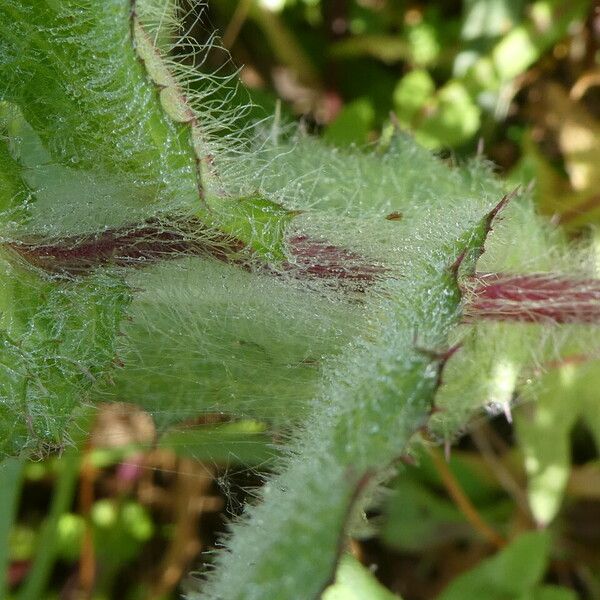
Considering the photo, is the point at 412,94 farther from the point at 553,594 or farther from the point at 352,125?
the point at 553,594

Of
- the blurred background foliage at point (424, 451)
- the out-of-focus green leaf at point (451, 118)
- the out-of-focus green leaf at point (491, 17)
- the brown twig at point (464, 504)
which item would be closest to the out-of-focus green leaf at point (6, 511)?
the blurred background foliage at point (424, 451)

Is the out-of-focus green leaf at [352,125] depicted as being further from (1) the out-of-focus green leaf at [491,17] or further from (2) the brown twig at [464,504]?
(2) the brown twig at [464,504]

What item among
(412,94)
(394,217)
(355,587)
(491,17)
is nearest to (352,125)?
(412,94)

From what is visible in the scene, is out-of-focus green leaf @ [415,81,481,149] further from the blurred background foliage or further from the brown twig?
the brown twig

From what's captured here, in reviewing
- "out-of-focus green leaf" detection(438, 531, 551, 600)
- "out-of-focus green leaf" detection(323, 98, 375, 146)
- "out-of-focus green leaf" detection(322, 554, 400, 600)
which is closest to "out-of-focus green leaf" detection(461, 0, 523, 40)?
"out-of-focus green leaf" detection(323, 98, 375, 146)

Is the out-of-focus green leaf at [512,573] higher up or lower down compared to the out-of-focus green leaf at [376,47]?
lower down

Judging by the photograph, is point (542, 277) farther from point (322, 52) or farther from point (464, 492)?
point (322, 52)

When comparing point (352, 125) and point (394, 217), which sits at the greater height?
point (394, 217)
